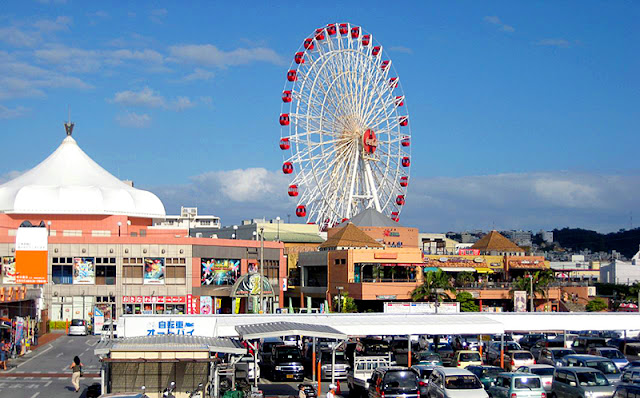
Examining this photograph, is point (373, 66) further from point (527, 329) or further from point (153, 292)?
point (527, 329)

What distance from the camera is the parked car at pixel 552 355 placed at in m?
42.6

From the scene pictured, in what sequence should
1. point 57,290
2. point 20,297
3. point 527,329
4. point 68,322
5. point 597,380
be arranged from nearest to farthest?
point 597,380
point 527,329
point 20,297
point 68,322
point 57,290

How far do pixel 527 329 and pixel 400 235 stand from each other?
181 feet

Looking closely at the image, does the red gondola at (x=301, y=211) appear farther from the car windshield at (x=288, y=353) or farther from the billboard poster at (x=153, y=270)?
the car windshield at (x=288, y=353)

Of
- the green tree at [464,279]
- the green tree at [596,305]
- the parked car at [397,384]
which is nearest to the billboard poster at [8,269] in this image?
the green tree at [464,279]

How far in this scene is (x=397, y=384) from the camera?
31312 millimetres

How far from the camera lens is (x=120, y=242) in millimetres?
81750

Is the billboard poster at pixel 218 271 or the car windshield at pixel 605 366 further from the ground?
the billboard poster at pixel 218 271

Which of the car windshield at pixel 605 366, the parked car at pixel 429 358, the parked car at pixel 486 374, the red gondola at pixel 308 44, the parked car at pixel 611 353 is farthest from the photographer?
the red gondola at pixel 308 44

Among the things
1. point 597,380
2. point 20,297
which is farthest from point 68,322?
point 597,380

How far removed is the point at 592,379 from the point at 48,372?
28.7m

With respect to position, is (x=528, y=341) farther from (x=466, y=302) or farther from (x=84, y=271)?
(x=84, y=271)

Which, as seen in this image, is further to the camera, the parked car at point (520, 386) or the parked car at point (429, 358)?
the parked car at point (429, 358)

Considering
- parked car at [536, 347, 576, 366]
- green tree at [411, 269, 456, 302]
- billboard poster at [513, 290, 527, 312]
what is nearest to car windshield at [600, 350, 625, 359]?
parked car at [536, 347, 576, 366]
